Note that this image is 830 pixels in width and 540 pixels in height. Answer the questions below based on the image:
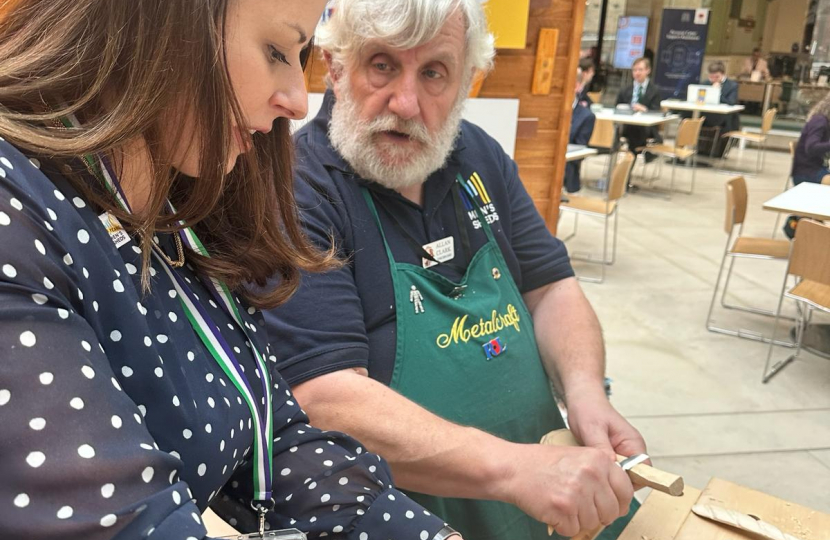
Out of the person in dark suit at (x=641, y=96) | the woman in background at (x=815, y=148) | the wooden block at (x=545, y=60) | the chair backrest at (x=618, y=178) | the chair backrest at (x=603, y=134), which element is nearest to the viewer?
the wooden block at (x=545, y=60)

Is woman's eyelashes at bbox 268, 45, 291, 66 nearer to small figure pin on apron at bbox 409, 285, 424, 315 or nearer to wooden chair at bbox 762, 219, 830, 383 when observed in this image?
small figure pin on apron at bbox 409, 285, 424, 315

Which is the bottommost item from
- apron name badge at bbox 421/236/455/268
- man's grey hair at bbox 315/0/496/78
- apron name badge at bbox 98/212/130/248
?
apron name badge at bbox 421/236/455/268

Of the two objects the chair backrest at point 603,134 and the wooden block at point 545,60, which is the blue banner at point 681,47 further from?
the wooden block at point 545,60

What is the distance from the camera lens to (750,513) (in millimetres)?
1244

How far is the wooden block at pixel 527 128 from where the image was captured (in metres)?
3.18

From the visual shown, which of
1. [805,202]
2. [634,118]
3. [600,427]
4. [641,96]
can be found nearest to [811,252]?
[805,202]

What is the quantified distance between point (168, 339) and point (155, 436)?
0.34 feet

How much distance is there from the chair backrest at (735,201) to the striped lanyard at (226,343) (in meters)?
4.00

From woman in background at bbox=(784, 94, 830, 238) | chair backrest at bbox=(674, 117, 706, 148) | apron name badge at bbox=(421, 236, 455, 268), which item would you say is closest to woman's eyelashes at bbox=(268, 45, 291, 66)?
apron name badge at bbox=(421, 236, 455, 268)

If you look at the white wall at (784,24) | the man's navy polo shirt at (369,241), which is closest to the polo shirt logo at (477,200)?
the man's navy polo shirt at (369,241)

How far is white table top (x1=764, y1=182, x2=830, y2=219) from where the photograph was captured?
3.64 meters

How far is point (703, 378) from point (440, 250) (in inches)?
114

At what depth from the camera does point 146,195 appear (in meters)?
0.77

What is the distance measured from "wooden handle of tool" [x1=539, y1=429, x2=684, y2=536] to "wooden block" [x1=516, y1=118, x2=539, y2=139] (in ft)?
6.54
